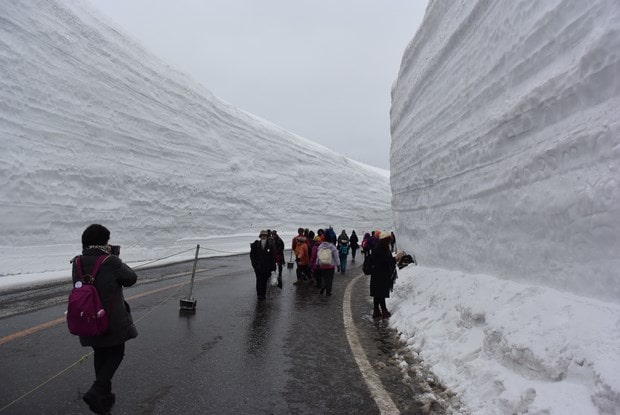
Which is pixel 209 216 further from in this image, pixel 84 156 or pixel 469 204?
pixel 469 204

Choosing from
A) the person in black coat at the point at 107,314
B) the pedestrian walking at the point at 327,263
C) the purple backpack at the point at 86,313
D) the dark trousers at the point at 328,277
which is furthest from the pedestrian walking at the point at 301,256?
the purple backpack at the point at 86,313

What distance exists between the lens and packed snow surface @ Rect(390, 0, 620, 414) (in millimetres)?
3443

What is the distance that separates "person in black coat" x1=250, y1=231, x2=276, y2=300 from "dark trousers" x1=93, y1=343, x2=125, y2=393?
5.98 metres

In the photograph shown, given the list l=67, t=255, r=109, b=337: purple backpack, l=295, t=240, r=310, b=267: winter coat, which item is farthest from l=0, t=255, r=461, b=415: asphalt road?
l=295, t=240, r=310, b=267: winter coat

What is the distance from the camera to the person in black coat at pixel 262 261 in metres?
9.55

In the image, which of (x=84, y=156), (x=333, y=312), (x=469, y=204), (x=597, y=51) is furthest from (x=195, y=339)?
(x=84, y=156)

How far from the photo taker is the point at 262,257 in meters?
9.62

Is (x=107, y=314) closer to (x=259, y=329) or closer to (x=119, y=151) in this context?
(x=259, y=329)

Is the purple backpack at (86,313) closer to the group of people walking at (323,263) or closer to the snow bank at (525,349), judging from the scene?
the snow bank at (525,349)

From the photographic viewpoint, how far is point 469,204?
7.17 m

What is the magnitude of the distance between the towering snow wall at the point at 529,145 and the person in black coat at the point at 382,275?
119 centimetres

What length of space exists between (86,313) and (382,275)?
18.4ft

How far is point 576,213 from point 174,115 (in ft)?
103

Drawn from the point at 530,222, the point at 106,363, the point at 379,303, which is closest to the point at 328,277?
the point at 379,303
